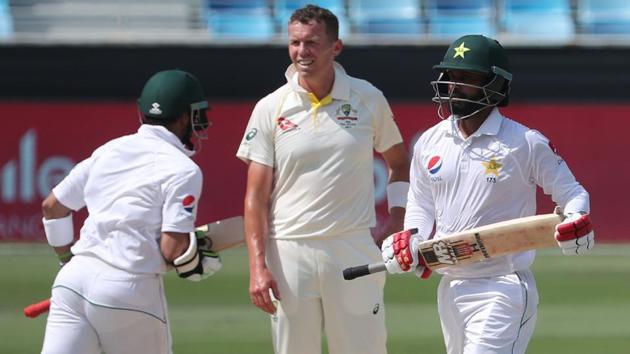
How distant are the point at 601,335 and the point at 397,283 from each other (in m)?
3.17

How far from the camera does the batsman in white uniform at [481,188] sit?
4977mm

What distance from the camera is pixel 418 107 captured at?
15164mm

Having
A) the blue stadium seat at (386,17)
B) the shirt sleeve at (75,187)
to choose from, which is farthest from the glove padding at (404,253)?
the blue stadium seat at (386,17)

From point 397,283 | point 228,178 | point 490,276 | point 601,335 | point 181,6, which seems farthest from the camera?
point 181,6

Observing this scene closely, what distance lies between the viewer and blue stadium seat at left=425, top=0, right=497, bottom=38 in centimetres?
1692

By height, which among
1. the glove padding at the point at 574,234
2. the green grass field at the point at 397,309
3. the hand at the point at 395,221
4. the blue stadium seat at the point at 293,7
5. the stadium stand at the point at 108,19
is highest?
the glove padding at the point at 574,234

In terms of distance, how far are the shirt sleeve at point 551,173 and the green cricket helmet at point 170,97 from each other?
142 cm

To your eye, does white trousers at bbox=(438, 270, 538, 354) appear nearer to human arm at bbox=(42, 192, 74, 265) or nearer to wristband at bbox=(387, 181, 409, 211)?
wristband at bbox=(387, 181, 409, 211)

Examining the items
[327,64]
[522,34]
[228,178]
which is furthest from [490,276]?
[522,34]

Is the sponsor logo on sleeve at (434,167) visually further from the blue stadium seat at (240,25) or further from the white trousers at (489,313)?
the blue stadium seat at (240,25)

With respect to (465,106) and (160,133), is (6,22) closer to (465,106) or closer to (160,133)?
(160,133)

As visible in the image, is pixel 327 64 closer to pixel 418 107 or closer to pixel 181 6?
pixel 418 107

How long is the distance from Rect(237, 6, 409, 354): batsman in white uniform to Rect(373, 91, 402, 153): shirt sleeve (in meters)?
0.07

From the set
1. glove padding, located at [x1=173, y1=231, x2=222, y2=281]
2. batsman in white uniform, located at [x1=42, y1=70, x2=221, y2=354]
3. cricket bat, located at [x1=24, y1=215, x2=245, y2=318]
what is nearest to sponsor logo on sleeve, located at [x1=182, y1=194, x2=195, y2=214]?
batsman in white uniform, located at [x1=42, y1=70, x2=221, y2=354]
